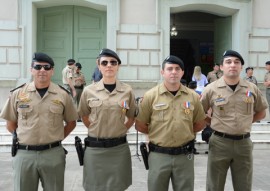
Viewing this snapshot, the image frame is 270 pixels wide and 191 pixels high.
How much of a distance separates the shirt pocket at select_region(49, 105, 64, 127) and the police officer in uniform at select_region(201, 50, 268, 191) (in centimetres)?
186

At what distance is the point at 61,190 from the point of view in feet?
15.3

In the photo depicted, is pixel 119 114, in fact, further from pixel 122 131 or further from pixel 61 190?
pixel 61 190

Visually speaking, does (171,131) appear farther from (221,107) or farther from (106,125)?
(221,107)

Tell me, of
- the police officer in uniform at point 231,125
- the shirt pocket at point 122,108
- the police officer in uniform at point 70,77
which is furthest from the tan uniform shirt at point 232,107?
the police officer in uniform at point 70,77

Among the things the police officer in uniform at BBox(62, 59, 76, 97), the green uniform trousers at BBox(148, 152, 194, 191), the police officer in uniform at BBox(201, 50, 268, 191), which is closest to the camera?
the green uniform trousers at BBox(148, 152, 194, 191)

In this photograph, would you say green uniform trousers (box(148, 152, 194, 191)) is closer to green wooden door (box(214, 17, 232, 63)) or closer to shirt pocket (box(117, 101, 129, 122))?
shirt pocket (box(117, 101, 129, 122))

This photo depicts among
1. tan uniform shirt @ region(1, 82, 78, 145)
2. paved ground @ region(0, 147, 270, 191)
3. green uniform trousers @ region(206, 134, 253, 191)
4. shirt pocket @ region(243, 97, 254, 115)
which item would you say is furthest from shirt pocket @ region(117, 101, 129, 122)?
paved ground @ region(0, 147, 270, 191)

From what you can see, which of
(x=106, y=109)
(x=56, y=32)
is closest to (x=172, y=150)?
(x=106, y=109)

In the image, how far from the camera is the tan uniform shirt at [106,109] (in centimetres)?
463

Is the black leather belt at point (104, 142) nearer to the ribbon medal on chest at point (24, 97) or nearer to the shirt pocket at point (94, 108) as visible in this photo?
the shirt pocket at point (94, 108)

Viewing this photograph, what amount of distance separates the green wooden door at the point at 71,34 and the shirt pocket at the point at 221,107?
809cm

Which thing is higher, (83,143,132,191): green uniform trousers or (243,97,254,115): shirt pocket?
(243,97,254,115): shirt pocket

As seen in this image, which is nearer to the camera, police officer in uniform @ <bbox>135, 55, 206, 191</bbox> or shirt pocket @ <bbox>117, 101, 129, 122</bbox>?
police officer in uniform @ <bbox>135, 55, 206, 191</bbox>

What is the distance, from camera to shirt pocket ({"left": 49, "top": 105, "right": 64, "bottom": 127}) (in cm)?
460
